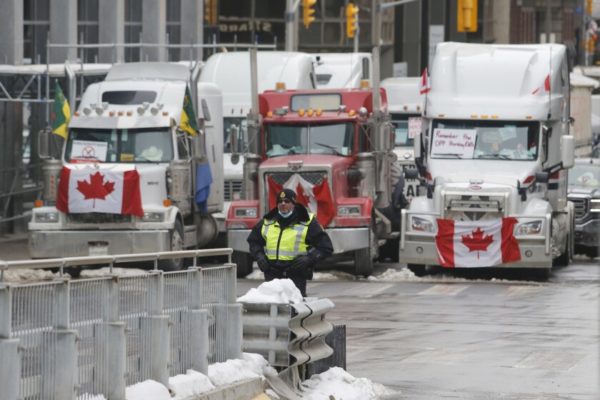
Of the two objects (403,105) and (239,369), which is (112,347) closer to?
(239,369)

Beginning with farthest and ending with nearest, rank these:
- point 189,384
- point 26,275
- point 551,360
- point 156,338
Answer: point 551,360 → point 189,384 → point 26,275 → point 156,338

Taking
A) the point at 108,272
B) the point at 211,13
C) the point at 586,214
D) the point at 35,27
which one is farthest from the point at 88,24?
the point at 108,272

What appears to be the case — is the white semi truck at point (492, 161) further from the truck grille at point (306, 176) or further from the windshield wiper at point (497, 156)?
the truck grille at point (306, 176)

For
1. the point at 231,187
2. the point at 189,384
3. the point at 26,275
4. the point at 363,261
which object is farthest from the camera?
the point at 231,187

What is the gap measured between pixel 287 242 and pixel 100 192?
520 inches

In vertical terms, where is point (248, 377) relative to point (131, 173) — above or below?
below

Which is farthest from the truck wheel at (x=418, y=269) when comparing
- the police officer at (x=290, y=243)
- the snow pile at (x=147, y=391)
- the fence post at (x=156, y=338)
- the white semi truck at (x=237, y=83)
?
the snow pile at (x=147, y=391)

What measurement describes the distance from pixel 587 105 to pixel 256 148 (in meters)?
21.6

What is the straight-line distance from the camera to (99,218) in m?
29.8

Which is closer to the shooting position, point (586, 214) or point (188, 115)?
point (188, 115)

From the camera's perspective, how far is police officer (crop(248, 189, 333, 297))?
16766mm

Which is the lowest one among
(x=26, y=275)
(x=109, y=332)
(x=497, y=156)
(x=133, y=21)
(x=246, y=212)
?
(x=246, y=212)

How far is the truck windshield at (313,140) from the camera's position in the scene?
99.8 feet

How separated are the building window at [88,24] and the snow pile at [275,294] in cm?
3292
